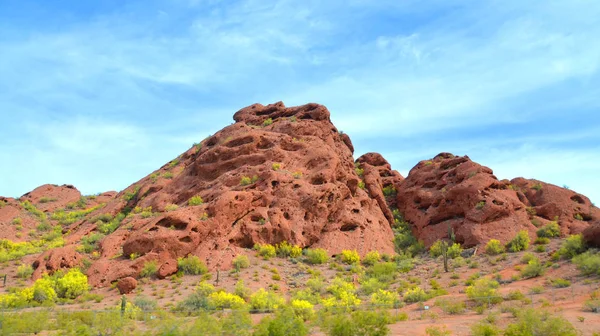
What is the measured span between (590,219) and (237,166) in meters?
26.9

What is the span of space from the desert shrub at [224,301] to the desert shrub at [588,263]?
1613cm

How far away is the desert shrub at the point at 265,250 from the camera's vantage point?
29750 mm

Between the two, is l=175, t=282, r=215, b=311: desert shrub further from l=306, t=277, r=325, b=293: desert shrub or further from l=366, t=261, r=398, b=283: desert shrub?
l=366, t=261, r=398, b=283: desert shrub

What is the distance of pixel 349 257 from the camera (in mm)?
31062

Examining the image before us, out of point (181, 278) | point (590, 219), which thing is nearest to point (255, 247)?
point (181, 278)

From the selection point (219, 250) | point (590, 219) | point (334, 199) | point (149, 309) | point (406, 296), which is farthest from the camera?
point (590, 219)

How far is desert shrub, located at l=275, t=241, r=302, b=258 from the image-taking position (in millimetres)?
30667

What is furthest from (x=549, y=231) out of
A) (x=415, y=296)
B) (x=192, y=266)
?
(x=192, y=266)

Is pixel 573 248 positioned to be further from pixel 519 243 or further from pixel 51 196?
pixel 51 196

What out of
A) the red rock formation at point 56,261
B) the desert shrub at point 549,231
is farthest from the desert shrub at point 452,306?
the red rock formation at point 56,261

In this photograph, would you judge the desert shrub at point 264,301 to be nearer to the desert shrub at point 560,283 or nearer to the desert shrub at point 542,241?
the desert shrub at point 560,283

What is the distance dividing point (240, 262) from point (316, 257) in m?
5.24

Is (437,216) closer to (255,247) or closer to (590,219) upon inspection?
(590,219)

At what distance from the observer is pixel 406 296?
915 inches
